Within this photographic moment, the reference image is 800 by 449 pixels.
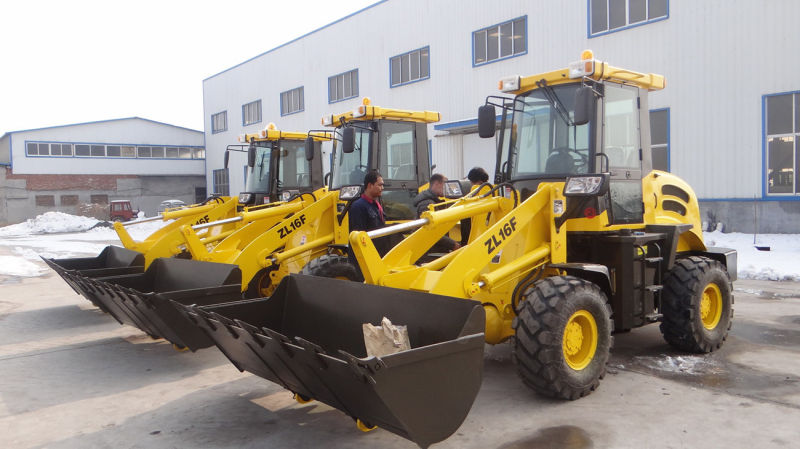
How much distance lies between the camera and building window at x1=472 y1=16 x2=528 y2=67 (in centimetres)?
1914

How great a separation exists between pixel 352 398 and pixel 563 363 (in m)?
1.81

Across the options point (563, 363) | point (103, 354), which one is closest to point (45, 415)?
point (103, 354)

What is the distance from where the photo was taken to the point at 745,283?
35.5 feet

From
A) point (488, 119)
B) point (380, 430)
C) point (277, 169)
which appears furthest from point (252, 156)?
point (380, 430)

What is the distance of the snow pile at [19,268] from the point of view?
47.8 feet

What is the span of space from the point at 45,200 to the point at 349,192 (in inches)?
1601

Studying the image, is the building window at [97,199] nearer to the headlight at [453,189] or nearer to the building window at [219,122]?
the building window at [219,122]

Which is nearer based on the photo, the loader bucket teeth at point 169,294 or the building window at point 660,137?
the loader bucket teeth at point 169,294

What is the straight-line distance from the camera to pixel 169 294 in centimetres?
568

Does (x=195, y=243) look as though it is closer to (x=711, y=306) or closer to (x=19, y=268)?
(x=711, y=306)

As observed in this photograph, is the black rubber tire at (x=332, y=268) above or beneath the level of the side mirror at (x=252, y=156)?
beneath

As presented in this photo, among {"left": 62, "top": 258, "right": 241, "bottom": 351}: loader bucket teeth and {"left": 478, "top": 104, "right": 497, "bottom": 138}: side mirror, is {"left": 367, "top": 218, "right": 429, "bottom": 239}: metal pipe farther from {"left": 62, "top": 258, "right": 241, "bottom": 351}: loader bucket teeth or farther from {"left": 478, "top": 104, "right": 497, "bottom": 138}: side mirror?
{"left": 62, "top": 258, "right": 241, "bottom": 351}: loader bucket teeth

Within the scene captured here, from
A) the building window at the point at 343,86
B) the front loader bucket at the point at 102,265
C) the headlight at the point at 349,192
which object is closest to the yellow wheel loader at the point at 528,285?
the headlight at the point at 349,192

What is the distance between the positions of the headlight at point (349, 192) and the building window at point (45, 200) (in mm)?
40321
